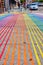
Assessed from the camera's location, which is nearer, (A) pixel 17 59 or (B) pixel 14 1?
(A) pixel 17 59

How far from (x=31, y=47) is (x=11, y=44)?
111cm

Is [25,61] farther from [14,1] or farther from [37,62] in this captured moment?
[14,1]

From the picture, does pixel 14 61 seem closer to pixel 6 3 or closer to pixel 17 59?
pixel 17 59

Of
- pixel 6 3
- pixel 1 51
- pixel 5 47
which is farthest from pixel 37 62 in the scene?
pixel 6 3

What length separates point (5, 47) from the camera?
10.2 metres

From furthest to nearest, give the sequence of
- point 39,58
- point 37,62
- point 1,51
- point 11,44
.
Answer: point 11,44 → point 1,51 → point 39,58 → point 37,62

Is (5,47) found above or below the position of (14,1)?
above

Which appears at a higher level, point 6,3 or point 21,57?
point 21,57

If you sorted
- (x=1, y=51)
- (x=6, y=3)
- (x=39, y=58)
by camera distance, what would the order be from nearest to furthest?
(x=39, y=58) → (x=1, y=51) → (x=6, y=3)

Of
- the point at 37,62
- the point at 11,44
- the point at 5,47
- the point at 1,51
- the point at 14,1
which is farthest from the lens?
the point at 14,1

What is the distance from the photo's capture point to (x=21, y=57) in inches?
333

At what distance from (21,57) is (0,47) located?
2.01m

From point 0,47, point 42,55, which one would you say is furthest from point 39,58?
point 0,47

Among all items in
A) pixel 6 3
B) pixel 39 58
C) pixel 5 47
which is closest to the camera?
pixel 39 58
